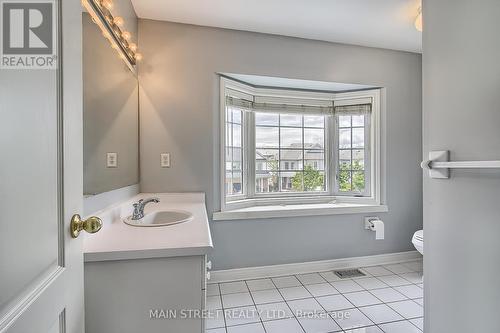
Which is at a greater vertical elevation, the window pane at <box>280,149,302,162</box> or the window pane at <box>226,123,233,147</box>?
the window pane at <box>226,123,233,147</box>

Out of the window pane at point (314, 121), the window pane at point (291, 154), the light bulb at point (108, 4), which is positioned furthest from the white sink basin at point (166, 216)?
the window pane at point (314, 121)

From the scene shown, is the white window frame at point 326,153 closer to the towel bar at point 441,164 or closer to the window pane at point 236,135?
the window pane at point 236,135

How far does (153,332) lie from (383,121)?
276 centimetres

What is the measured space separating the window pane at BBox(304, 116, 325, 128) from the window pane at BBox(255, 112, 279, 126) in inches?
14.2

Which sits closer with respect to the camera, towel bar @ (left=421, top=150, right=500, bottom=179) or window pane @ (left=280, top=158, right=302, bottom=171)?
towel bar @ (left=421, top=150, right=500, bottom=179)

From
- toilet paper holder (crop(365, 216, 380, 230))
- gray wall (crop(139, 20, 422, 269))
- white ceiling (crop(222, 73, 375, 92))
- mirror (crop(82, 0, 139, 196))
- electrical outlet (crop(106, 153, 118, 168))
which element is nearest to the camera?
mirror (crop(82, 0, 139, 196))

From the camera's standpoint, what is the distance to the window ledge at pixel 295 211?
7.66 ft

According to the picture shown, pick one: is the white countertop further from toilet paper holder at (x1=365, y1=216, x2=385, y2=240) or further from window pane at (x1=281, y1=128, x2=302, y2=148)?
toilet paper holder at (x1=365, y1=216, x2=385, y2=240)

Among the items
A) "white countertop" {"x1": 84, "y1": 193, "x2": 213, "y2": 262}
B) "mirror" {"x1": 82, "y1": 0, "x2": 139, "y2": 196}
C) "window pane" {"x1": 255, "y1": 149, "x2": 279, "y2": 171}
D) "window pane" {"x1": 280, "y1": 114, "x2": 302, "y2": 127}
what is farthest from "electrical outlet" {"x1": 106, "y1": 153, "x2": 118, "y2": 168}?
"window pane" {"x1": 280, "y1": 114, "x2": 302, "y2": 127}

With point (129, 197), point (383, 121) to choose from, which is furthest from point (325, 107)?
point (129, 197)

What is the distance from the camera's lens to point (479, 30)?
0.90 metres

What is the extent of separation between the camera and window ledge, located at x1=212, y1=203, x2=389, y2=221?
234cm

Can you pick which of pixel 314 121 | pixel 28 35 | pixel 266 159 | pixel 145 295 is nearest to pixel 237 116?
pixel 266 159

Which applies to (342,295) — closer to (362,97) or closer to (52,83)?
(362,97)
